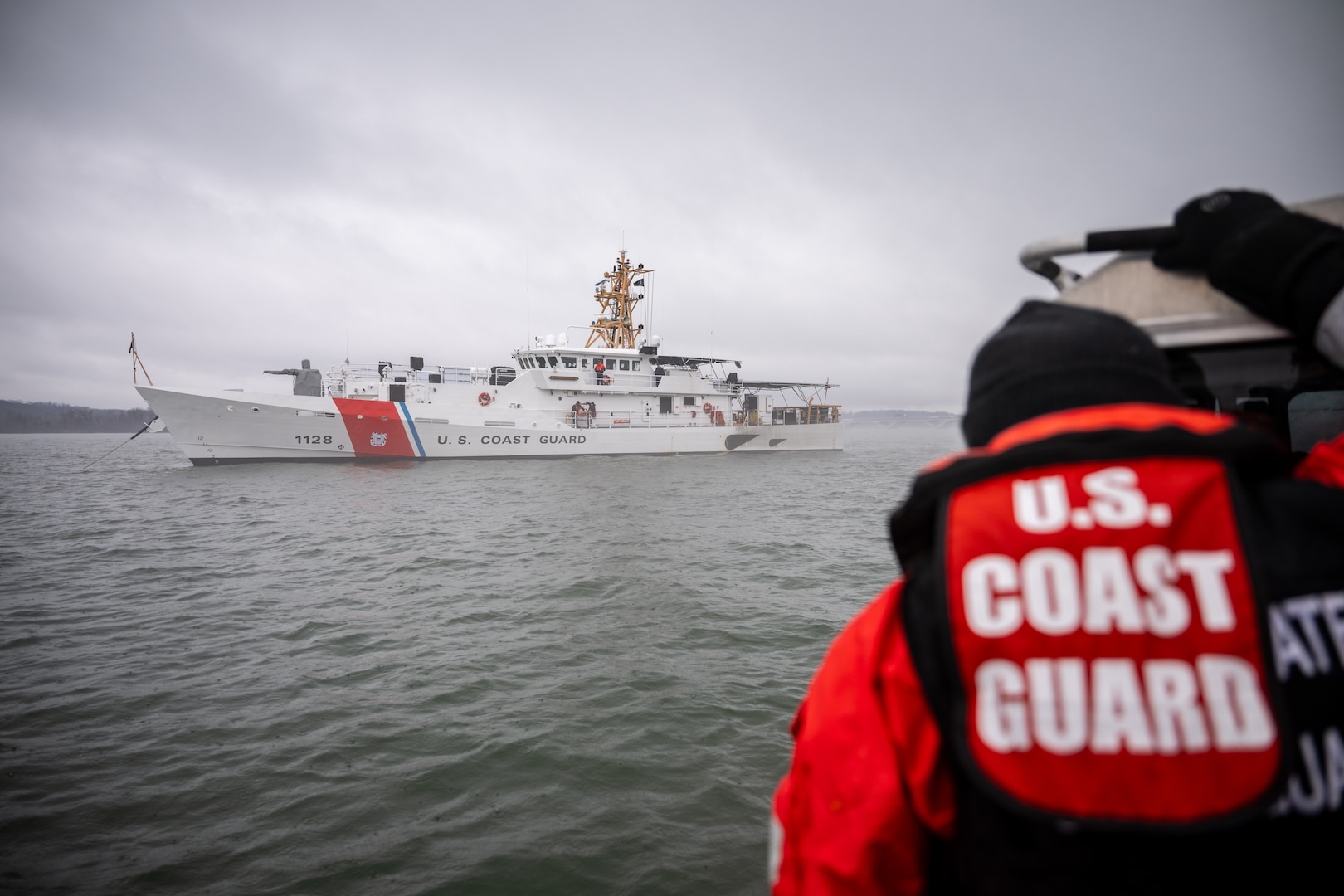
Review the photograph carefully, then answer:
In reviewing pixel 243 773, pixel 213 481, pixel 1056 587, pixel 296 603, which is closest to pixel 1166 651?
pixel 1056 587

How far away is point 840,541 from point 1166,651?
393 inches

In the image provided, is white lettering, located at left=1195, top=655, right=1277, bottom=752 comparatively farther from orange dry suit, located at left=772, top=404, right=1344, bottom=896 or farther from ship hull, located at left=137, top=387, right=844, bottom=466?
ship hull, located at left=137, top=387, right=844, bottom=466

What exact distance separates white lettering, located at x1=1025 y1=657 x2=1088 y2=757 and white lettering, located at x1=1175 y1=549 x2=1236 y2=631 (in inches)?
6.0

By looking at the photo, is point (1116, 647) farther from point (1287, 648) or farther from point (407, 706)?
point (407, 706)

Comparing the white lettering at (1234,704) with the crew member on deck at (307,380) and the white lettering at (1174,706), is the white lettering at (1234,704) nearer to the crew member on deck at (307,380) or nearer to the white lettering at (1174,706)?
the white lettering at (1174,706)

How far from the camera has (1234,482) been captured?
74cm

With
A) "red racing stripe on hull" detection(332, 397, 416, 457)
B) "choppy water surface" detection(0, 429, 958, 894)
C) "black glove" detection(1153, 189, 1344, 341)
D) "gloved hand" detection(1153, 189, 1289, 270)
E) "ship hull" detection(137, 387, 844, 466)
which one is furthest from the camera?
"red racing stripe on hull" detection(332, 397, 416, 457)

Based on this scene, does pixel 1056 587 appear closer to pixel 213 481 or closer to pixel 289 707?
pixel 289 707

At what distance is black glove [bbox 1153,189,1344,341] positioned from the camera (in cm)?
100

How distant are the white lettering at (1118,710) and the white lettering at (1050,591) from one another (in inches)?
2.5

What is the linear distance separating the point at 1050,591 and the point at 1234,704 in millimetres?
229

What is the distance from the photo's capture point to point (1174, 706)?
2.39 feet

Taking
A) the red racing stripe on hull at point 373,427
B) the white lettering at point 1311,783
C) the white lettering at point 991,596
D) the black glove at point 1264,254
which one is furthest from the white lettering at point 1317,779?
the red racing stripe on hull at point 373,427

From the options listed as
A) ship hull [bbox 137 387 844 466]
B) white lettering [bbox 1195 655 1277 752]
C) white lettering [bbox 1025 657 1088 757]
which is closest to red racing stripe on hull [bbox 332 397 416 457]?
ship hull [bbox 137 387 844 466]
